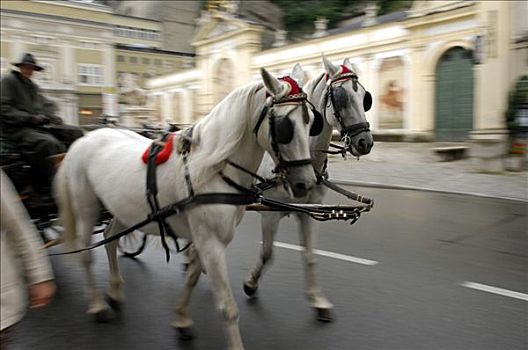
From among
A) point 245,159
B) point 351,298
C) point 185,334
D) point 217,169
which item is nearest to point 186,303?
point 185,334

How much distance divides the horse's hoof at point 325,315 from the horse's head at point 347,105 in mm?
1409

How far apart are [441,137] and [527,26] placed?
6.47m

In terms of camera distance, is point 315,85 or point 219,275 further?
point 315,85

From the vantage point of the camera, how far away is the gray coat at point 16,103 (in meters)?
5.18

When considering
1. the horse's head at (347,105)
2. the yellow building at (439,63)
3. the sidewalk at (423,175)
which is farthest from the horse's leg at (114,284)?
the yellow building at (439,63)

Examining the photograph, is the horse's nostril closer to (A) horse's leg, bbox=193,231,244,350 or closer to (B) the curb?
(A) horse's leg, bbox=193,231,244,350

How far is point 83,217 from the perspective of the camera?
445 centimetres

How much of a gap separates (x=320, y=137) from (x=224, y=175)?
1303mm

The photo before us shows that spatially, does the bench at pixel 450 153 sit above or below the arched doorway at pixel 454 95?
below

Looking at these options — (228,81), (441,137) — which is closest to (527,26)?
(441,137)

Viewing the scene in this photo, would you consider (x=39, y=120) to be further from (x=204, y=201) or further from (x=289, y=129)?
(x=289, y=129)

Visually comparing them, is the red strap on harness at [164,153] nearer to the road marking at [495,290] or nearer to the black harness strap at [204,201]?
the black harness strap at [204,201]

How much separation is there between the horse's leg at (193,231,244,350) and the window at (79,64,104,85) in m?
46.4

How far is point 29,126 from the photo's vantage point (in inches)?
208
